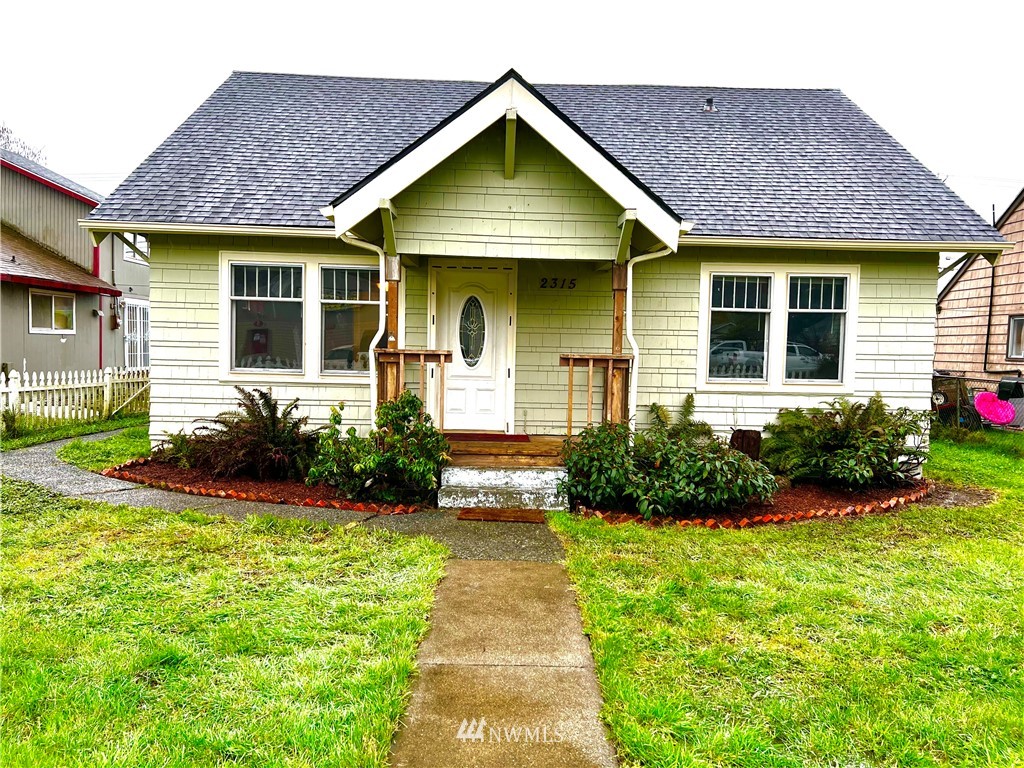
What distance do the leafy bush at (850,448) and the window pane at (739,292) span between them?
1653 mm

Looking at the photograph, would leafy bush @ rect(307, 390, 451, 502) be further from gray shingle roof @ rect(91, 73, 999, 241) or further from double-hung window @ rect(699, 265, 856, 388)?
double-hung window @ rect(699, 265, 856, 388)

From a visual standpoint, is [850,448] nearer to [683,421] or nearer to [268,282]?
[683,421]

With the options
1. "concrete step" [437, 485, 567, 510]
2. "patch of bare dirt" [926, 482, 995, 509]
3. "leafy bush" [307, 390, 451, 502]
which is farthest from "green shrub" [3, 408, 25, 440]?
"patch of bare dirt" [926, 482, 995, 509]

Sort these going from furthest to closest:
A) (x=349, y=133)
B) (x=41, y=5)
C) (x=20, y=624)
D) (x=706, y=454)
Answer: (x=349, y=133) < (x=41, y=5) < (x=706, y=454) < (x=20, y=624)

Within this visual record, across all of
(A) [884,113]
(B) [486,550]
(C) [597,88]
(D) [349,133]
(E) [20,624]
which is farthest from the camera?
(A) [884,113]

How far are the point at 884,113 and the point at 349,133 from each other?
43.9 metres

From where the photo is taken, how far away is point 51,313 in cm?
1617

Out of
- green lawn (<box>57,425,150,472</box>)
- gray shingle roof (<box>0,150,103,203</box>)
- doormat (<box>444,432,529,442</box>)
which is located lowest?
green lawn (<box>57,425,150,472</box>)

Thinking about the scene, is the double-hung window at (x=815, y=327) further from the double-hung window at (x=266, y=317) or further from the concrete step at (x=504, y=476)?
the double-hung window at (x=266, y=317)

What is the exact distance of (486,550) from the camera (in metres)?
5.43

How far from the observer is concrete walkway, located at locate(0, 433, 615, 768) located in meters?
2.77

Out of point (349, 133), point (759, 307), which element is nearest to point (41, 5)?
point (349, 133)

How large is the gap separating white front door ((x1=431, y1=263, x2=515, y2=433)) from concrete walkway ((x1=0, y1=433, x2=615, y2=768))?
3023mm

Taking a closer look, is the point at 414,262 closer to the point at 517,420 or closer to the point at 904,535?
the point at 517,420
